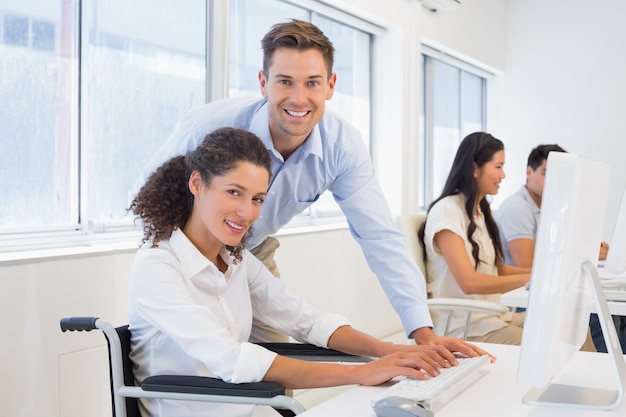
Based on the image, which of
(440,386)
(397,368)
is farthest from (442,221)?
(440,386)

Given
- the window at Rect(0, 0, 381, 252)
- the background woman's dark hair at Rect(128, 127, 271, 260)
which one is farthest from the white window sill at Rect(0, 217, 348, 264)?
the background woman's dark hair at Rect(128, 127, 271, 260)

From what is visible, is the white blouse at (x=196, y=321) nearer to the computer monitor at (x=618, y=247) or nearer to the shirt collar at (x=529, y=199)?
the computer monitor at (x=618, y=247)

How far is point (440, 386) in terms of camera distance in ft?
4.26

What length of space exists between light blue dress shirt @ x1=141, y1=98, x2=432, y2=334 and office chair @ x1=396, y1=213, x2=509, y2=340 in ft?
1.73

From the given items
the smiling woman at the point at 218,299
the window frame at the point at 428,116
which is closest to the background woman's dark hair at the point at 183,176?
the smiling woman at the point at 218,299

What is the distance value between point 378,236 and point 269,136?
428 millimetres

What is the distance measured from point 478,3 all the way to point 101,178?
386 cm

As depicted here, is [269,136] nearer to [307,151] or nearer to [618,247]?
[307,151]

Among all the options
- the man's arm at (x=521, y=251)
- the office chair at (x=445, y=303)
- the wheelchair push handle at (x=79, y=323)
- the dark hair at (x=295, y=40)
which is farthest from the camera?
the man's arm at (x=521, y=251)

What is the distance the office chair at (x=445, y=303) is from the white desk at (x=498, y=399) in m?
0.93

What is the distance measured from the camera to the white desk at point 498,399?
1.26m

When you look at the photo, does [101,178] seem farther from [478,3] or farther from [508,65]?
[508,65]

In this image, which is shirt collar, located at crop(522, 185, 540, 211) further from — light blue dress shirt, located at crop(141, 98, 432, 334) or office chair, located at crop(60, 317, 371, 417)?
office chair, located at crop(60, 317, 371, 417)

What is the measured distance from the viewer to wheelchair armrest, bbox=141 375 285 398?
1.37 metres
